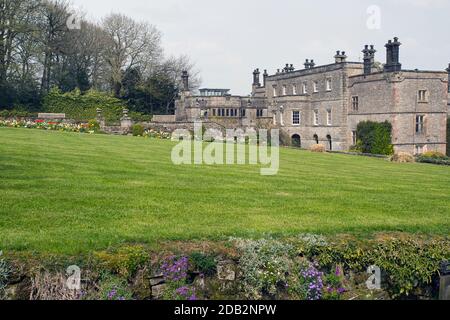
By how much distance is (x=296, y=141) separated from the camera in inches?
2253

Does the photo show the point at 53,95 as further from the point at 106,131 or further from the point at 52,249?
the point at 52,249

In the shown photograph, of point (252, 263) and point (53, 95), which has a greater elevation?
point (53, 95)

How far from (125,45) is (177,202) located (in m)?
48.2

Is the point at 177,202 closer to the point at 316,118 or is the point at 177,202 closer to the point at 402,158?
the point at 402,158

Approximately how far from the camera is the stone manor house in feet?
149

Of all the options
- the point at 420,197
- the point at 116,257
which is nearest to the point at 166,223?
the point at 116,257

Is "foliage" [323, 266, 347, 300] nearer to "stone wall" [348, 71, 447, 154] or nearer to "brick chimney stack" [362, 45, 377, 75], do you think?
"stone wall" [348, 71, 447, 154]

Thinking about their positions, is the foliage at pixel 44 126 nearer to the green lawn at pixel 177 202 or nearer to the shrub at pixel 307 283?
the green lawn at pixel 177 202

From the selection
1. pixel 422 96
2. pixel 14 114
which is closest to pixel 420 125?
pixel 422 96

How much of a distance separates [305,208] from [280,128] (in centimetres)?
4343

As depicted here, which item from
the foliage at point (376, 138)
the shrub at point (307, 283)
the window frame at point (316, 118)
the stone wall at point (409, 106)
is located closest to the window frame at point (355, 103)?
the stone wall at point (409, 106)

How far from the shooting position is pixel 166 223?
11188 millimetres

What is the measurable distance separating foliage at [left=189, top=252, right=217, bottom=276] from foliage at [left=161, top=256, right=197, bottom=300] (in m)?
0.23
